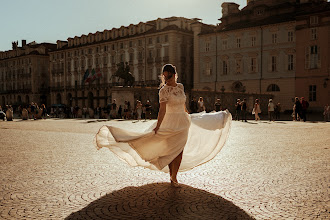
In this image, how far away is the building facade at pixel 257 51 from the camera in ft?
143

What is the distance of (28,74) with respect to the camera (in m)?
85.9

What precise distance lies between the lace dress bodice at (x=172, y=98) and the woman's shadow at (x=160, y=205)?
45.9 inches

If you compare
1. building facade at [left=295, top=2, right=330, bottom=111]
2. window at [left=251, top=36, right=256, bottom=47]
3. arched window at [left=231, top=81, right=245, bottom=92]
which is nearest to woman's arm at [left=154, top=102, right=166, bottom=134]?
building facade at [left=295, top=2, right=330, bottom=111]

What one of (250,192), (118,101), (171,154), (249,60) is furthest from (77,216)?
(249,60)

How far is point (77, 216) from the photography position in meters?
4.13

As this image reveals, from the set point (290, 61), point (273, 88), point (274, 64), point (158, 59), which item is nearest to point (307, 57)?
point (290, 61)

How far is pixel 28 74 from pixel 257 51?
5777 centimetres

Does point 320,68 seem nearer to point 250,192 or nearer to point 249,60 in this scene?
point 249,60

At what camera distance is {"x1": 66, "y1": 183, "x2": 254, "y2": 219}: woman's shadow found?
4.14 m

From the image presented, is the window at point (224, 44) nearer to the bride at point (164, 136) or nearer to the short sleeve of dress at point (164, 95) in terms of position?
the bride at point (164, 136)

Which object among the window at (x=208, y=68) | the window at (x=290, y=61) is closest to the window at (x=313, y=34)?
the window at (x=290, y=61)

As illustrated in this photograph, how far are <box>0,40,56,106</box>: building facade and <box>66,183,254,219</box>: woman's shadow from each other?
82.1m

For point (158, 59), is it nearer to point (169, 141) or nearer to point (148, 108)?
point (148, 108)

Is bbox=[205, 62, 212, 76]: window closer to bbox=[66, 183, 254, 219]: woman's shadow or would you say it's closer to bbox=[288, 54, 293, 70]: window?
bbox=[288, 54, 293, 70]: window
